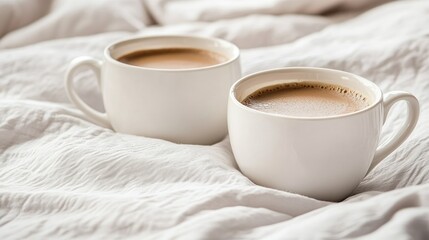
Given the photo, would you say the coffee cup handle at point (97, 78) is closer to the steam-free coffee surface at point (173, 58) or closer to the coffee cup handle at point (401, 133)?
the steam-free coffee surface at point (173, 58)

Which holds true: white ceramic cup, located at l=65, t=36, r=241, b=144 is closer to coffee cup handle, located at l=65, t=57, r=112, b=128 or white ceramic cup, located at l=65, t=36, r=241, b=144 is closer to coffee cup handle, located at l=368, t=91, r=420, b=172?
coffee cup handle, located at l=65, t=57, r=112, b=128

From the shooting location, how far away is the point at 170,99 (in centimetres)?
70

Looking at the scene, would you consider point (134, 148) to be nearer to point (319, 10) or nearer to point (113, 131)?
point (113, 131)

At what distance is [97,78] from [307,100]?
0.23m

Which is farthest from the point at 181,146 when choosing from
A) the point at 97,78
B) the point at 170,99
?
the point at 97,78

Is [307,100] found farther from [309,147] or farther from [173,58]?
[173,58]

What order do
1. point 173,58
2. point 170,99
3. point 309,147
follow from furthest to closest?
point 173,58, point 170,99, point 309,147

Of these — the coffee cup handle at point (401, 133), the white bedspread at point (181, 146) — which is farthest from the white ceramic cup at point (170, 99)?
the coffee cup handle at point (401, 133)

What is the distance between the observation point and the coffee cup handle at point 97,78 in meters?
0.76

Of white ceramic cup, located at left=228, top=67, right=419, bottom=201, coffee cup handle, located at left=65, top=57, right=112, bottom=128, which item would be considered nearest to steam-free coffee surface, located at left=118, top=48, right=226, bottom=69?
coffee cup handle, located at left=65, top=57, right=112, bottom=128

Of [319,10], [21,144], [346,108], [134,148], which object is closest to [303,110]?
[346,108]

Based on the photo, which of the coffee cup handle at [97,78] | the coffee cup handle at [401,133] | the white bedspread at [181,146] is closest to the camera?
the white bedspread at [181,146]

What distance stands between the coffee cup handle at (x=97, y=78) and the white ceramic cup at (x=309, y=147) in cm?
18

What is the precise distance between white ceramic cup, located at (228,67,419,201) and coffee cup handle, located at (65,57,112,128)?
185 mm
